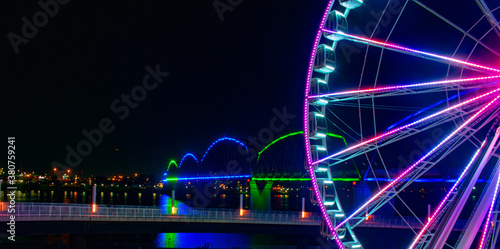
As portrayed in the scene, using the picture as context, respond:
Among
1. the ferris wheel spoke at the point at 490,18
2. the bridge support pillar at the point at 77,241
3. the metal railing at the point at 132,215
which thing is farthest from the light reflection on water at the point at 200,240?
the ferris wheel spoke at the point at 490,18

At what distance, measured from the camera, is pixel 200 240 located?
5762cm

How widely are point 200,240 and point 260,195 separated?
58.9 m

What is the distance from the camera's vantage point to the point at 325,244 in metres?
47.4

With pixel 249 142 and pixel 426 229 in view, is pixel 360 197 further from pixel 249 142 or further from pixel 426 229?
pixel 249 142

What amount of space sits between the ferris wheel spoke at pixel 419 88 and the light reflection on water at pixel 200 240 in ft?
100

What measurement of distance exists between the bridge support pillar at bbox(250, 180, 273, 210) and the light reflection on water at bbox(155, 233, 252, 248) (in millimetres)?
42236

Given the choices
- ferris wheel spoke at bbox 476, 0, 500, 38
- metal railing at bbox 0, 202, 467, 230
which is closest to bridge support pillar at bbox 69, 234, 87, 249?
metal railing at bbox 0, 202, 467, 230

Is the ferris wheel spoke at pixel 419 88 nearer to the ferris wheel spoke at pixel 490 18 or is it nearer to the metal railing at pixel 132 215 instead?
the ferris wheel spoke at pixel 490 18

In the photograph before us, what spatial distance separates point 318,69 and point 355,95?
2.74 meters

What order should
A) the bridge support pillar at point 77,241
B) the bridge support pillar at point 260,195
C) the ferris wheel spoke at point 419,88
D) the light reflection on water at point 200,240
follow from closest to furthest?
the ferris wheel spoke at point 419,88 < the bridge support pillar at point 77,241 < the light reflection on water at point 200,240 < the bridge support pillar at point 260,195

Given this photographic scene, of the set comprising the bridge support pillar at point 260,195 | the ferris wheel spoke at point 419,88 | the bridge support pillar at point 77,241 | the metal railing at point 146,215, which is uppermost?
the ferris wheel spoke at point 419,88

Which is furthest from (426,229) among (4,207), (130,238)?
(130,238)

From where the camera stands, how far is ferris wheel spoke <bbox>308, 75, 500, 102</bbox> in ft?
64.6

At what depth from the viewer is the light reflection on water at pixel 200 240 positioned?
5372cm
